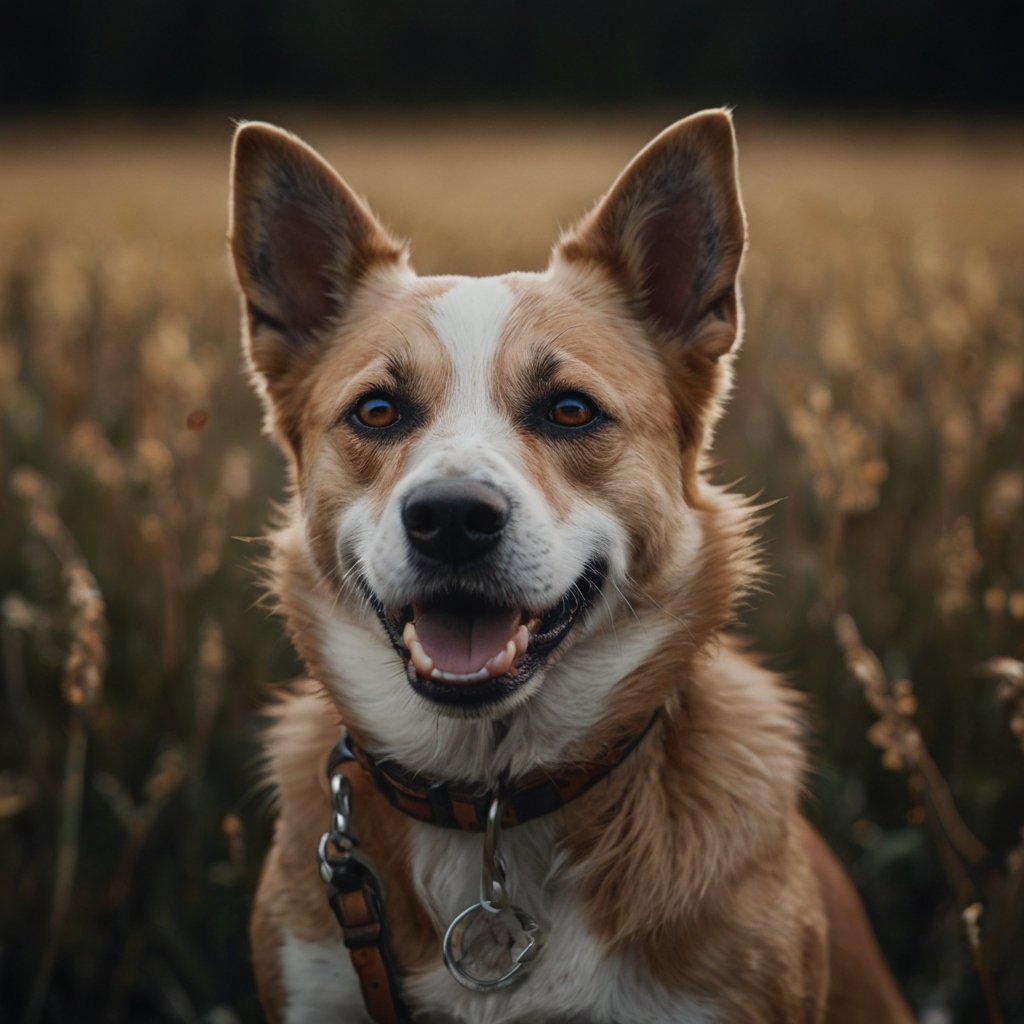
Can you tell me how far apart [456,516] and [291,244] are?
1086mm

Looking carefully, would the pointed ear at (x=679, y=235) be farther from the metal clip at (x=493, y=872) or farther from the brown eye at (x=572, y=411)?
the metal clip at (x=493, y=872)

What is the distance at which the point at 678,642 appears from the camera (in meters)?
2.29

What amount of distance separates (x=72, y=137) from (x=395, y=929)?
92.1 feet

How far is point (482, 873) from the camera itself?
2125mm

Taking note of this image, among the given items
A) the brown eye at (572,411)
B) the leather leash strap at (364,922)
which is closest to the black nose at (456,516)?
the brown eye at (572,411)

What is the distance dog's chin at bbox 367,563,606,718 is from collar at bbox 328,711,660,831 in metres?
0.21

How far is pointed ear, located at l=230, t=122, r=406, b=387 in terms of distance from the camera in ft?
8.05

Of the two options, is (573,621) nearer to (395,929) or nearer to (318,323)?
(395,929)

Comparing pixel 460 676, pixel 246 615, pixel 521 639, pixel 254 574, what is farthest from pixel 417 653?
pixel 246 615

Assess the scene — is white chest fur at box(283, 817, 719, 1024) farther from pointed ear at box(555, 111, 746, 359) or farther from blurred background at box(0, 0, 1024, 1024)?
pointed ear at box(555, 111, 746, 359)

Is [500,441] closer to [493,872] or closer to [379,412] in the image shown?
[379,412]

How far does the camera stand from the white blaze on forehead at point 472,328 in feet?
7.64

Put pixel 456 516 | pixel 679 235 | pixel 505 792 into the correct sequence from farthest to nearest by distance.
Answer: pixel 679 235 → pixel 505 792 → pixel 456 516

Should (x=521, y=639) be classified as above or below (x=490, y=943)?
above
